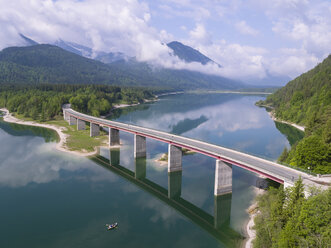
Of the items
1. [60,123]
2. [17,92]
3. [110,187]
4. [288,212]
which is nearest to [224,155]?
[288,212]

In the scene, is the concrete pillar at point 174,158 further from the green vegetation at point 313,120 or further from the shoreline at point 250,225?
the green vegetation at point 313,120

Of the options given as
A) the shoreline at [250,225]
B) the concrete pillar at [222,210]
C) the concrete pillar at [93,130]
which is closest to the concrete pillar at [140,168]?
the concrete pillar at [222,210]

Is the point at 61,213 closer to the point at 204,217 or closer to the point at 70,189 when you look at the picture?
the point at 70,189

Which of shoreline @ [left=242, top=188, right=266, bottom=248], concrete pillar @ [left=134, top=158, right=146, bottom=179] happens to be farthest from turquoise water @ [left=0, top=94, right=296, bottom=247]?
shoreline @ [left=242, top=188, right=266, bottom=248]

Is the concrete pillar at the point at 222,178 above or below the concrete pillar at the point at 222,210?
above

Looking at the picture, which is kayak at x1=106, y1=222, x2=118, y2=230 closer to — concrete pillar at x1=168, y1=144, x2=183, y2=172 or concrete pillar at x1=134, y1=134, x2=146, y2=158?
concrete pillar at x1=168, y1=144, x2=183, y2=172

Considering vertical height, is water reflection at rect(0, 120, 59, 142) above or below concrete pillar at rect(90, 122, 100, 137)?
below
